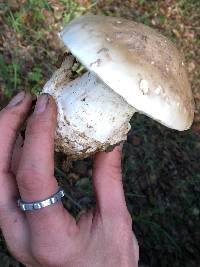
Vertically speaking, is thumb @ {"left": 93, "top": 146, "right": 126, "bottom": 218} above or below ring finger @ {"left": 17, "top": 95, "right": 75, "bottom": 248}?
below

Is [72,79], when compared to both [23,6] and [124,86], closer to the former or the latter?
[124,86]

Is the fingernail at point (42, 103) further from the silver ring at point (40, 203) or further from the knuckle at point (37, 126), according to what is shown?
the silver ring at point (40, 203)

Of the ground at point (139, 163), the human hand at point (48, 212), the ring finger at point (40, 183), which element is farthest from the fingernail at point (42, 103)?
the ground at point (139, 163)

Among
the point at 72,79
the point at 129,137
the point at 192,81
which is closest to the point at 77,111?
the point at 72,79

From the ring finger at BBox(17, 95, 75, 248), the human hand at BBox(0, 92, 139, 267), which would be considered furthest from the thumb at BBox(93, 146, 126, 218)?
the ring finger at BBox(17, 95, 75, 248)

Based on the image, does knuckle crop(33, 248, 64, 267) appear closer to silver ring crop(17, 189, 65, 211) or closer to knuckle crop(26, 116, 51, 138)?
silver ring crop(17, 189, 65, 211)
